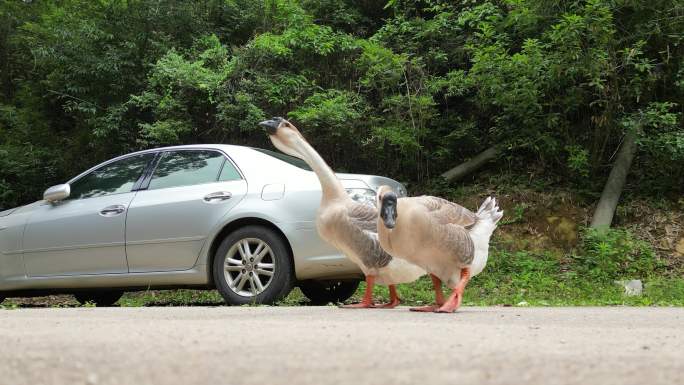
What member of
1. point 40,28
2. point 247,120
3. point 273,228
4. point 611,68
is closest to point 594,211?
point 611,68

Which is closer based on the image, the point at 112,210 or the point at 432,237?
the point at 432,237

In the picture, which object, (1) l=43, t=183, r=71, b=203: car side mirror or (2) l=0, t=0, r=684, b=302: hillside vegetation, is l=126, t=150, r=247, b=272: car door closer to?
(1) l=43, t=183, r=71, b=203: car side mirror

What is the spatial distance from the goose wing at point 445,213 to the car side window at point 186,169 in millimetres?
2774

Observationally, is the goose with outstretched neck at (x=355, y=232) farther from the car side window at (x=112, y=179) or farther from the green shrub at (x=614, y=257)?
the green shrub at (x=614, y=257)

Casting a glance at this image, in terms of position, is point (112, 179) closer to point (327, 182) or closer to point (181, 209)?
point (181, 209)

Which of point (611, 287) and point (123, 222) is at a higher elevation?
point (123, 222)

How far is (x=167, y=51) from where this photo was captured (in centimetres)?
1368

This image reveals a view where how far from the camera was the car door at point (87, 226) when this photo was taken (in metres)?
7.75

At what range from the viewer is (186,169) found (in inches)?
307

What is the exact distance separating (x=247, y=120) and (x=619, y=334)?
911 cm

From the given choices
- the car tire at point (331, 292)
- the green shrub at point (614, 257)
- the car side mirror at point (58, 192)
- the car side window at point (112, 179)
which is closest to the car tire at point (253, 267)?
the car tire at point (331, 292)

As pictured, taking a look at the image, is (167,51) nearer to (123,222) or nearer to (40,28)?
(40,28)

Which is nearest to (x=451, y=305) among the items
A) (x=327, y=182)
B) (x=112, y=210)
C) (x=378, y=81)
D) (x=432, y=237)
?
(x=432, y=237)

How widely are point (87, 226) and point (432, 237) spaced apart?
4140mm
